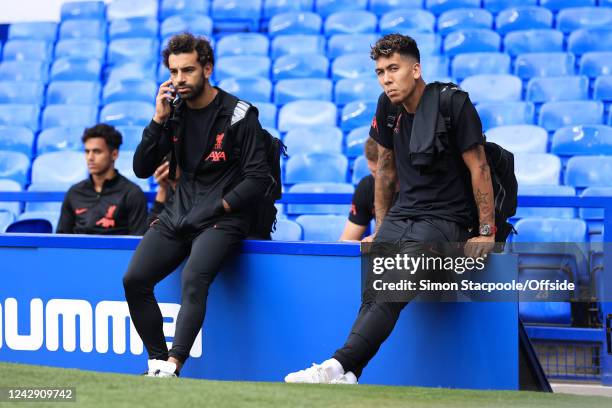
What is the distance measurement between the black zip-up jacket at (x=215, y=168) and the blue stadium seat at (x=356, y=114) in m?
3.86

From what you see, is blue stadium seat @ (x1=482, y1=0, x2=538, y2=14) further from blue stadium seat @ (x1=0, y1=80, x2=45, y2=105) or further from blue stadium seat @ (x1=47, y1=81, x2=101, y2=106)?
blue stadium seat @ (x1=0, y1=80, x2=45, y2=105)

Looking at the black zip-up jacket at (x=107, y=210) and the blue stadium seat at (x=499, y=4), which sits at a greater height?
the blue stadium seat at (x=499, y=4)

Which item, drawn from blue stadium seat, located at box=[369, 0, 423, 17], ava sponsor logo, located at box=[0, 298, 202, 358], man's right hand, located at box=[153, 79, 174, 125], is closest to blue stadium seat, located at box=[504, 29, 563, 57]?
blue stadium seat, located at box=[369, 0, 423, 17]

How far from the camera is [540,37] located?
28.0 ft

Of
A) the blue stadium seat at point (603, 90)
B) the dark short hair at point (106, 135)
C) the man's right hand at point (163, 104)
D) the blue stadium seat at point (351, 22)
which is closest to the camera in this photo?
the man's right hand at point (163, 104)

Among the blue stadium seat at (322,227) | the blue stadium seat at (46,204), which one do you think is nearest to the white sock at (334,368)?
the blue stadium seat at (322,227)

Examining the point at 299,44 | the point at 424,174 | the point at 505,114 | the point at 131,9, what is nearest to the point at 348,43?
the point at 299,44

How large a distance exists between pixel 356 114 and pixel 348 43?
1.36m

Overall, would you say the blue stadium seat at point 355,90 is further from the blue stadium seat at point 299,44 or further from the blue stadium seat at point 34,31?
the blue stadium seat at point 34,31

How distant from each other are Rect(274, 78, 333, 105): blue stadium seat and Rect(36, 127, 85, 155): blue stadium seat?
184 cm

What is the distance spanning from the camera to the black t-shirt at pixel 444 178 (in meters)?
3.67

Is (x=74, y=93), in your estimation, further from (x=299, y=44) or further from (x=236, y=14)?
(x=299, y=44)

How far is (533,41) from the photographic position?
28.1 feet

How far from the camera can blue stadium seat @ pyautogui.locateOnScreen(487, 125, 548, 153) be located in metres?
7.24
